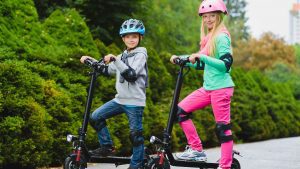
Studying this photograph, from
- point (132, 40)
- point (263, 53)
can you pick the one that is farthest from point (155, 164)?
point (263, 53)

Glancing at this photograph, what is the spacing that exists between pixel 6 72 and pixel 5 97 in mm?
328

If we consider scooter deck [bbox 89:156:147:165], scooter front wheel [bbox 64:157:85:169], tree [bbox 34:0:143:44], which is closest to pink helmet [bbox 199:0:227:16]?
scooter deck [bbox 89:156:147:165]

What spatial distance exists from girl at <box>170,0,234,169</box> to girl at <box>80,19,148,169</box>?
1.42 feet

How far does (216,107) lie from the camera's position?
623 cm

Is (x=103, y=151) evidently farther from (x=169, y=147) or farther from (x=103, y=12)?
(x=103, y=12)

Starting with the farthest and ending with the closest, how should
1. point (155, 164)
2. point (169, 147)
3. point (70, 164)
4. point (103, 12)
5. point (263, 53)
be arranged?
point (263, 53), point (103, 12), point (169, 147), point (155, 164), point (70, 164)

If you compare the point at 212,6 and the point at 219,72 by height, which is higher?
the point at 212,6

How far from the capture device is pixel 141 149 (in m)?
6.07

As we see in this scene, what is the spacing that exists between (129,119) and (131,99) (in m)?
0.21

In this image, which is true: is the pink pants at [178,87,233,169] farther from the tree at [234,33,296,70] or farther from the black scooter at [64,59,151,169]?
the tree at [234,33,296,70]

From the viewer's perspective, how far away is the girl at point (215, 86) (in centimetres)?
620

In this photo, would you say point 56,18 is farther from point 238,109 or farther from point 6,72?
point 238,109

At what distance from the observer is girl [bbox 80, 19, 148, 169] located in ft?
19.8

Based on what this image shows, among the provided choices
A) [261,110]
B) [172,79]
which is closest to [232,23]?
[261,110]
